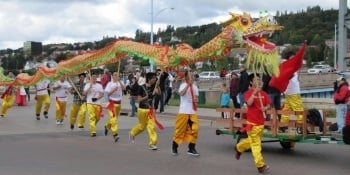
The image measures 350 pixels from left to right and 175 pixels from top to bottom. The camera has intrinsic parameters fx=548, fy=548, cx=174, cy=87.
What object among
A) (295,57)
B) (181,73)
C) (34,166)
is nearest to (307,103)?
(181,73)

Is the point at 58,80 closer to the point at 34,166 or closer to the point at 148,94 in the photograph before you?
the point at 148,94

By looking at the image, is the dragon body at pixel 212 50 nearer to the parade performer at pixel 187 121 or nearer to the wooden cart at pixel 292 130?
the parade performer at pixel 187 121

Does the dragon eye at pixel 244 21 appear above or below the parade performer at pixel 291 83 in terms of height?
above

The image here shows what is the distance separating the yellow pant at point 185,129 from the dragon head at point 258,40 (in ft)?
6.29

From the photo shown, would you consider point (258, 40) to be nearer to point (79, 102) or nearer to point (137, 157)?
point (137, 157)

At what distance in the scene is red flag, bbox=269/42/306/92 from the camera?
9.63m

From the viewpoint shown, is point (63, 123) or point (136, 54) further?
point (63, 123)

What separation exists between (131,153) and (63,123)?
7.41m

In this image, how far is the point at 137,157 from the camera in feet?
36.9

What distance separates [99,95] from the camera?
Result: 1516 cm

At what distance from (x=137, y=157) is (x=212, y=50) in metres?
2.70

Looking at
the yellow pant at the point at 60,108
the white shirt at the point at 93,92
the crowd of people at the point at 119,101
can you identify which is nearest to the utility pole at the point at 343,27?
the crowd of people at the point at 119,101

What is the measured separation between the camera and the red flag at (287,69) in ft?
31.6

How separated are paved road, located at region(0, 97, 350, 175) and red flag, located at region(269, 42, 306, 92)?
1.54 m
